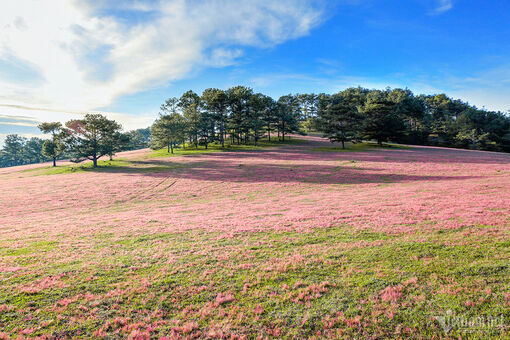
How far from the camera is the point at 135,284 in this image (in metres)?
7.91

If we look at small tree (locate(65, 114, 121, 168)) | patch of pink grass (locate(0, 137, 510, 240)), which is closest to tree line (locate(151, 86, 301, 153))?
small tree (locate(65, 114, 121, 168))

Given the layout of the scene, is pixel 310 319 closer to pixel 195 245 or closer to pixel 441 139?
pixel 195 245

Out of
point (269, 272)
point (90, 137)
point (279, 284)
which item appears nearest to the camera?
point (279, 284)

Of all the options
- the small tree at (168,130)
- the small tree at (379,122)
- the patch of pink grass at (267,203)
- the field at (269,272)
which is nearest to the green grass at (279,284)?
the field at (269,272)

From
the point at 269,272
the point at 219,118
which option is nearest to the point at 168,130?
the point at 219,118

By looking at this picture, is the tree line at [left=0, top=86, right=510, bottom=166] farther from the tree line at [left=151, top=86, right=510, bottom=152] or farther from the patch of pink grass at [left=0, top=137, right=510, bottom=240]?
the patch of pink grass at [left=0, top=137, right=510, bottom=240]

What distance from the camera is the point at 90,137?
60688 mm

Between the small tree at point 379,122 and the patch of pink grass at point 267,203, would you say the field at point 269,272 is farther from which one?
the small tree at point 379,122

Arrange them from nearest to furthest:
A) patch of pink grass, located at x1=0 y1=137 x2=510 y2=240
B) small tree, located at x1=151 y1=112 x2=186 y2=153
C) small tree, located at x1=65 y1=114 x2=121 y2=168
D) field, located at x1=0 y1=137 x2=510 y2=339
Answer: field, located at x1=0 y1=137 x2=510 y2=339, patch of pink grass, located at x1=0 y1=137 x2=510 y2=240, small tree, located at x1=65 y1=114 x2=121 y2=168, small tree, located at x1=151 y1=112 x2=186 y2=153

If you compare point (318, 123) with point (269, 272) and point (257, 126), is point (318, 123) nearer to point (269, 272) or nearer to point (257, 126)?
point (257, 126)

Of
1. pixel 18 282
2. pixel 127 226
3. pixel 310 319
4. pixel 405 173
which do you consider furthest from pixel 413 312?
pixel 405 173

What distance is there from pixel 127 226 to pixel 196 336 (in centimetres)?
1197

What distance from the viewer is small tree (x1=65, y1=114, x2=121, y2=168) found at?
5759 centimetres

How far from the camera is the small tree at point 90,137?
57.6 meters
